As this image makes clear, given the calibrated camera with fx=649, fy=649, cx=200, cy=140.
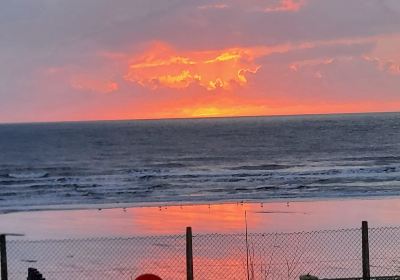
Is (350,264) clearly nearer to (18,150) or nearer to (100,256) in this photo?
(100,256)

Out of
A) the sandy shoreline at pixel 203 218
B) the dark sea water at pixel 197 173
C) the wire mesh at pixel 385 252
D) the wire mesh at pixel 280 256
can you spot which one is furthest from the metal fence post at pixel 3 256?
the dark sea water at pixel 197 173

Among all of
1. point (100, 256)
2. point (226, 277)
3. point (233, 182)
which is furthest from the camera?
point (233, 182)

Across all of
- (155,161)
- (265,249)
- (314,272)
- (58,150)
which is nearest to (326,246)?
(265,249)

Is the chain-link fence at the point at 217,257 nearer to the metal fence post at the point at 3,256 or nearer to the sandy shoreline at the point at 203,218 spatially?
the sandy shoreline at the point at 203,218

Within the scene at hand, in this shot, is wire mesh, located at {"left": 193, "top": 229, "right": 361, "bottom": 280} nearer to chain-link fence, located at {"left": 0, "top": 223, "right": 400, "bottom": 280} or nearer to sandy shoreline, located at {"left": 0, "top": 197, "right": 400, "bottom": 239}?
chain-link fence, located at {"left": 0, "top": 223, "right": 400, "bottom": 280}

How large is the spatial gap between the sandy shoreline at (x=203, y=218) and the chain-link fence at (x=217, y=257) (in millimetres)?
3368

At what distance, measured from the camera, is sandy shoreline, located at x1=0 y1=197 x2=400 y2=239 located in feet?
75.7

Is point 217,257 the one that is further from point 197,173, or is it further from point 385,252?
point 197,173

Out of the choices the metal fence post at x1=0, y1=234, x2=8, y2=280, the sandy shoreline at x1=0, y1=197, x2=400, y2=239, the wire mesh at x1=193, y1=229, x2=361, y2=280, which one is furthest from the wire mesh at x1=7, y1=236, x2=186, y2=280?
the metal fence post at x1=0, y1=234, x2=8, y2=280

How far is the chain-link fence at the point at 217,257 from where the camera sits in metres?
14.9

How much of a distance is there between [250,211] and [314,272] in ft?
44.1

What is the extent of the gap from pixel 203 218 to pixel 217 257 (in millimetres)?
9741

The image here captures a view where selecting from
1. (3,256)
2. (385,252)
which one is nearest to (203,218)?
(385,252)

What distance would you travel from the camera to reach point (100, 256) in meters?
17.0
